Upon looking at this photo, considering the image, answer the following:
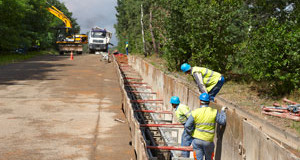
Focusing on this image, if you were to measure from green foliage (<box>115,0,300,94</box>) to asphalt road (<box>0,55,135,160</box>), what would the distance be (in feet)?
16.9

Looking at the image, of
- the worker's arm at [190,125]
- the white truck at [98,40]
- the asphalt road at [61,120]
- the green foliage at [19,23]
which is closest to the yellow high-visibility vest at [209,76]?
the worker's arm at [190,125]

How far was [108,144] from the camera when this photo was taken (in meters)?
9.30

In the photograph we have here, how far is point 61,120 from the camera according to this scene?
38.9 feet

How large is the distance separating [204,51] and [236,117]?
1121 cm

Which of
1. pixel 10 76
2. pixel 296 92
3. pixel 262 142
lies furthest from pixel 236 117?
pixel 10 76

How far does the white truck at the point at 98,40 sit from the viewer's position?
172 ft

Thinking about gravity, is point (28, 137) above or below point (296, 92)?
below

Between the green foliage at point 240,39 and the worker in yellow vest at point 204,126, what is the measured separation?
6782 millimetres

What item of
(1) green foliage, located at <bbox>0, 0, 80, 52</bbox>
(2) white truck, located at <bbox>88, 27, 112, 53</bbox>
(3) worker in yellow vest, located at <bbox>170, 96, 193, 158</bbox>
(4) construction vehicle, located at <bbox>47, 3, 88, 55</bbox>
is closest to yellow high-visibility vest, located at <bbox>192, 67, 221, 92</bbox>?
(3) worker in yellow vest, located at <bbox>170, 96, 193, 158</bbox>

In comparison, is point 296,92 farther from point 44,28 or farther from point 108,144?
point 44,28

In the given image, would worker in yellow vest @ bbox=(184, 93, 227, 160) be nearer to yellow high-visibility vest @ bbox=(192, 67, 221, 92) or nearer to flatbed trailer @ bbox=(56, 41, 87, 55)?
→ yellow high-visibility vest @ bbox=(192, 67, 221, 92)

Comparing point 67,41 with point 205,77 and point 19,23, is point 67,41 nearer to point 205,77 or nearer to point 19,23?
point 19,23

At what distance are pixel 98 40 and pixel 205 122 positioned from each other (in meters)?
46.6

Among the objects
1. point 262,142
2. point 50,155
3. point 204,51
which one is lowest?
point 50,155
